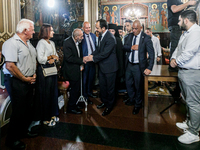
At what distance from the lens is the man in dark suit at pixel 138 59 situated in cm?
343

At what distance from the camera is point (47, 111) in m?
3.04

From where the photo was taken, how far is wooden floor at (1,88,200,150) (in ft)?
7.97

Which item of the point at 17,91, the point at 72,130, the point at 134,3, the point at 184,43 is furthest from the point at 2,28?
the point at 134,3

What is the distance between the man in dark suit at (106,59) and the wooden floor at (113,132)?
0.39 m

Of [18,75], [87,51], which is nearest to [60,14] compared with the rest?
[87,51]

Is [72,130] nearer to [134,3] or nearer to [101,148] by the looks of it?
[101,148]

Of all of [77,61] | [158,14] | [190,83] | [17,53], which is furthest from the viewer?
[158,14]

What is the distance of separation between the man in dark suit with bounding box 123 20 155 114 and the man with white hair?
2.01m

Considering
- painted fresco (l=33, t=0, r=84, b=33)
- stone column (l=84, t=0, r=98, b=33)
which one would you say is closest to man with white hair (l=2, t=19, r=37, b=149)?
painted fresco (l=33, t=0, r=84, b=33)

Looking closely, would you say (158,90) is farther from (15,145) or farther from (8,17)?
(8,17)

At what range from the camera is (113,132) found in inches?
111

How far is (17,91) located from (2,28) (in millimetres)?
997

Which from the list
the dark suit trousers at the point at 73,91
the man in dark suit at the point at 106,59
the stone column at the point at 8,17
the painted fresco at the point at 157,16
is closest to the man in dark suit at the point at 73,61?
the dark suit trousers at the point at 73,91

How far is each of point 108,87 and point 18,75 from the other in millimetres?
1813
